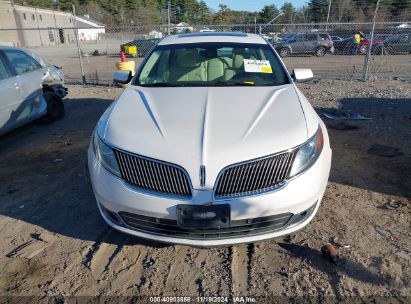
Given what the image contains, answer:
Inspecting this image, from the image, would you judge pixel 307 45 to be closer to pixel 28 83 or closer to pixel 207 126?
pixel 28 83

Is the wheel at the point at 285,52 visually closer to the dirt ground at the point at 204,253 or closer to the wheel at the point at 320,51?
the wheel at the point at 320,51

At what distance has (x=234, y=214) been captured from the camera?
2381 millimetres

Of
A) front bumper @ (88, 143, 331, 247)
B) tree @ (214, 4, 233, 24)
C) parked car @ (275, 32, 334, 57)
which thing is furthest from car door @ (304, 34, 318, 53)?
tree @ (214, 4, 233, 24)

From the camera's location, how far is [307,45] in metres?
22.6

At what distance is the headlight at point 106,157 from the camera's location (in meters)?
2.57

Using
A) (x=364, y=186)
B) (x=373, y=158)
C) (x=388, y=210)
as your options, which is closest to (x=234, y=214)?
(x=388, y=210)

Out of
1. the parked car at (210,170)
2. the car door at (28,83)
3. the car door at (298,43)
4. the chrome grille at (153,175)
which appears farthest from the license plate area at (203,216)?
the car door at (298,43)

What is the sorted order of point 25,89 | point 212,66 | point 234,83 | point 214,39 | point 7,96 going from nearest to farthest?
point 234,83
point 212,66
point 214,39
point 7,96
point 25,89

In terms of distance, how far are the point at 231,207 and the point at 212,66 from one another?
2218 mm

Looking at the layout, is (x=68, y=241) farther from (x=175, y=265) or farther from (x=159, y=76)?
(x=159, y=76)

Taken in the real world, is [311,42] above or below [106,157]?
below

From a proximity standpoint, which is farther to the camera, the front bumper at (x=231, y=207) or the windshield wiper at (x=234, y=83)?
the windshield wiper at (x=234, y=83)

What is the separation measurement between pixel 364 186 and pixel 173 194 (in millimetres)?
2566

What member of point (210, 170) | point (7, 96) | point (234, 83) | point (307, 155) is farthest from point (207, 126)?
point (7, 96)
